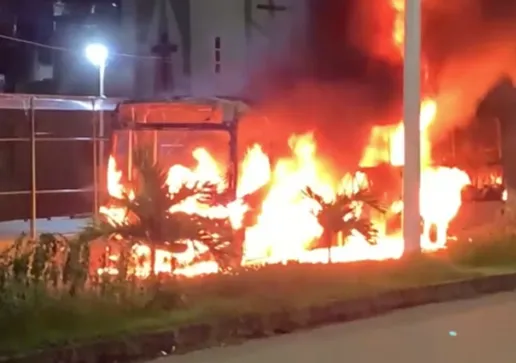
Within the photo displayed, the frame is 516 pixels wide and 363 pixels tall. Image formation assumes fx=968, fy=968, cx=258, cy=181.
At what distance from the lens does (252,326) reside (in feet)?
16.7

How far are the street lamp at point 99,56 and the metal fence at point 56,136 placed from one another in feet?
1.40

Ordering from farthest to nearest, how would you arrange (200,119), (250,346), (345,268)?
(200,119), (345,268), (250,346)

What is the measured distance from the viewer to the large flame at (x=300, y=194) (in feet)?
23.3

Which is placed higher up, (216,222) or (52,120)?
(52,120)

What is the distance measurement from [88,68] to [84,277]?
26.4 feet

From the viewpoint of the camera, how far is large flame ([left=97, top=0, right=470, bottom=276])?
279 inches

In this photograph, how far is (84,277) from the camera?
498 cm

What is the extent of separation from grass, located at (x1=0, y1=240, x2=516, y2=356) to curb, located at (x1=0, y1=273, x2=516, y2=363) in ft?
0.18

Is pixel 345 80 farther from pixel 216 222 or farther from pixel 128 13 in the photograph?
pixel 216 222

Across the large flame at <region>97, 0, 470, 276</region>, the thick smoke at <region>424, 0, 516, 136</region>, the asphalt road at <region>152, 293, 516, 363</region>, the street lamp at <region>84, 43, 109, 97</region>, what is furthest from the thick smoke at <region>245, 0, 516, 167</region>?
the asphalt road at <region>152, 293, 516, 363</region>

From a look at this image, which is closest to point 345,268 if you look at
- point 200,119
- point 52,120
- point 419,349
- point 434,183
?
point 419,349

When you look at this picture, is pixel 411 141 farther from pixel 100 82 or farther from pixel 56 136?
pixel 56 136

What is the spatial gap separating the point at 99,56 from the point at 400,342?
7.67 meters

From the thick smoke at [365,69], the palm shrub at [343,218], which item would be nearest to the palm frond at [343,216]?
the palm shrub at [343,218]
